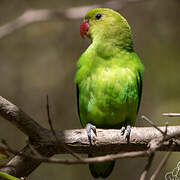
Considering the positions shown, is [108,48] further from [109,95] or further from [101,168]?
[101,168]

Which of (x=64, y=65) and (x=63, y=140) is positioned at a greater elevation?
(x=64, y=65)

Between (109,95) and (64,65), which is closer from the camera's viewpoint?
(109,95)

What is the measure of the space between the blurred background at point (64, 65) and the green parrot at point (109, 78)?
1954 mm

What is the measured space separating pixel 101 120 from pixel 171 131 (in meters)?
0.97

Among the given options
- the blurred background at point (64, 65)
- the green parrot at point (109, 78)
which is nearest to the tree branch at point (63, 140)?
the green parrot at point (109, 78)

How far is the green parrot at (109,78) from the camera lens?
348 cm

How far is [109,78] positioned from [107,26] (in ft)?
2.20

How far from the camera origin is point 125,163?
566 cm

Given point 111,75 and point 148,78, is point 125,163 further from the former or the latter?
point 111,75

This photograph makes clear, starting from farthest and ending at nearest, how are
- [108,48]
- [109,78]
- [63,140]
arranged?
1. [108,48]
2. [109,78]
3. [63,140]

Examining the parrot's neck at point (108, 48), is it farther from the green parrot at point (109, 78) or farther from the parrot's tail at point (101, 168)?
the parrot's tail at point (101, 168)

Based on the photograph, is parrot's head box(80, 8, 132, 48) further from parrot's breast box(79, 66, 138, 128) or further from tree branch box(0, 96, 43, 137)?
tree branch box(0, 96, 43, 137)

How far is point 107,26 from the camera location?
3859 millimetres

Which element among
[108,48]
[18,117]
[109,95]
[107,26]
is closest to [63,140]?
[18,117]
